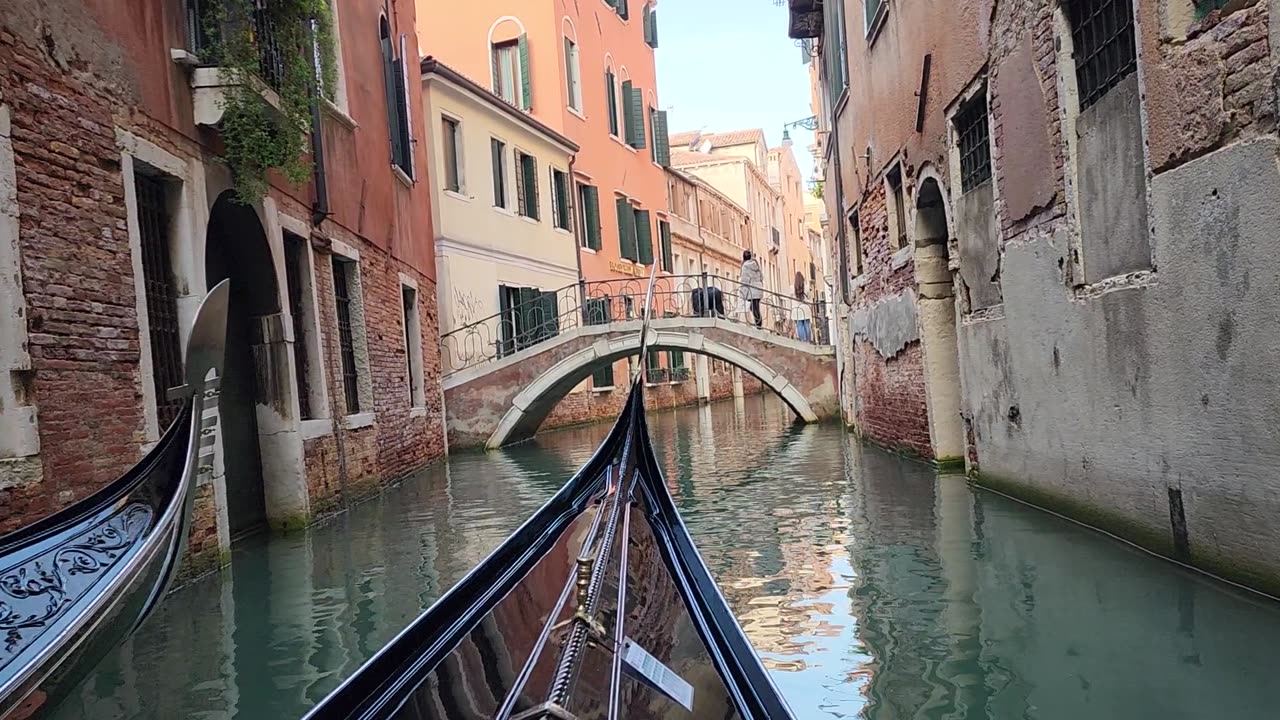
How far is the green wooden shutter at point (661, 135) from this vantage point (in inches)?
798

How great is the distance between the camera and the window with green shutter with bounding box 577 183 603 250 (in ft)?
53.7

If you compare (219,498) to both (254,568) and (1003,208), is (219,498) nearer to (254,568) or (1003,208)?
(254,568)

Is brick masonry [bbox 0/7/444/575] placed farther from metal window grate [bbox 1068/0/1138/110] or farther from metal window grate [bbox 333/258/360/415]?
metal window grate [bbox 1068/0/1138/110]

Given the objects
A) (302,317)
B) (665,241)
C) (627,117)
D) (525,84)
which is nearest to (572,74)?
(525,84)

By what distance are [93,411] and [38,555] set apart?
1402 millimetres

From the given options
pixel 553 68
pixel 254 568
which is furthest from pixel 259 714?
pixel 553 68

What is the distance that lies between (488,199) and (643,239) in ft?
19.0

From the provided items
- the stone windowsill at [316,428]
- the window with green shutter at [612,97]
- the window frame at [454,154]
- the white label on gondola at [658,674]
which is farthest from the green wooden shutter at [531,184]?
the white label on gondola at [658,674]

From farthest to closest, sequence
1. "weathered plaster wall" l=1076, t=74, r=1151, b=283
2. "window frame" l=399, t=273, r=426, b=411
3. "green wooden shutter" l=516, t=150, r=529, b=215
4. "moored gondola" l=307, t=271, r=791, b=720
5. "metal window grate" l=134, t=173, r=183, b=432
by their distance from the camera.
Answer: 1. "green wooden shutter" l=516, t=150, r=529, b=215
2. "window frame" l=399, t=273, r=426, b=411
3. "metal window grate" l=134, t=173, r=183, b=432
4. "weathered plaster wall" l=1076, t=74, r=1151, b=283
5. "moored gondola" l=307, t=271, r=791, b=720

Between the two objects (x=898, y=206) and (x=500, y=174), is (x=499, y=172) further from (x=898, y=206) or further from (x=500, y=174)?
(x=898, y=206)

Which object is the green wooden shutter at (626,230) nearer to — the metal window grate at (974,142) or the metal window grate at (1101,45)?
the metal window grate at (974,142)

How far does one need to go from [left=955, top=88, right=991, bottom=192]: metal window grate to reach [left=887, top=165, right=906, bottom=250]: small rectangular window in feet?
5.10

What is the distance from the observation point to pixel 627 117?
1891cm

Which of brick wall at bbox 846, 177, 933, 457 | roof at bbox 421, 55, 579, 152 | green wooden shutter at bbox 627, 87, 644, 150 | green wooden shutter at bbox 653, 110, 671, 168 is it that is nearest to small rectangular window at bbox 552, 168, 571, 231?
roof at bbox 421, 55, 579, 152
